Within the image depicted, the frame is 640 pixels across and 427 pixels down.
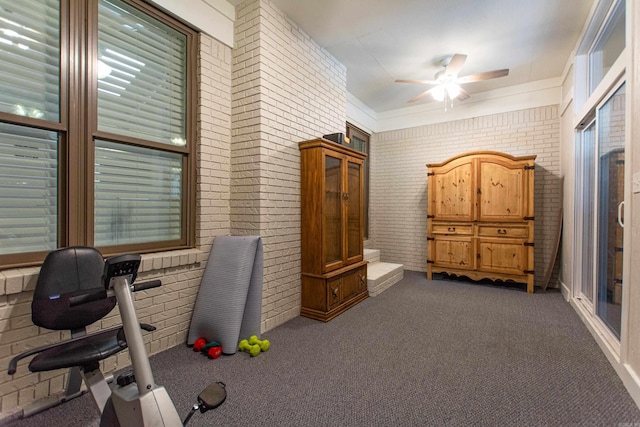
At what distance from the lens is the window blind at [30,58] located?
67.8 inches

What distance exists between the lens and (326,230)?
3.11m

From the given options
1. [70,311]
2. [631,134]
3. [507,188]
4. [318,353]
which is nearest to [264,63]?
[70,311]

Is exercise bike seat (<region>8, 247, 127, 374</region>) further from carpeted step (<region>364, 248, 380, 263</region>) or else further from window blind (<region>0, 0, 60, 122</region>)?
carpeted step (<region>364, 248, 380, 263</region>)

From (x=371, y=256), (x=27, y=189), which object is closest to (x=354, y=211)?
(x=371, y=256)

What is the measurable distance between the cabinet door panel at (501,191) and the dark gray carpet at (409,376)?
148 centimetres

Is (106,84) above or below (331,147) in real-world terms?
above

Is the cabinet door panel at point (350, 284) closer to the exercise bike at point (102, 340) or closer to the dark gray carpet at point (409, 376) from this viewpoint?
the dark gray carpet at point (409, 376)

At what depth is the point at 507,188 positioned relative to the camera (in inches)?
162

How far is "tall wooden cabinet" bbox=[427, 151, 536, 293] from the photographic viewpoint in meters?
4.03

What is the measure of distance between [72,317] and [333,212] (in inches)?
91.0

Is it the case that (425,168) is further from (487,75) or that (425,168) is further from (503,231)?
(487,75)

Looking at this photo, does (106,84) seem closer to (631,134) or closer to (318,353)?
(318,353)

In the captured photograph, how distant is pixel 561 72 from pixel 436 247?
3.05 metres

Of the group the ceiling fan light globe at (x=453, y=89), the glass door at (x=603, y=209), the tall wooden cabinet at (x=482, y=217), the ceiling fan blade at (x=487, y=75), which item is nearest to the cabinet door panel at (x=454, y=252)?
the tall wooden cabinet at (x=482, y=217)
